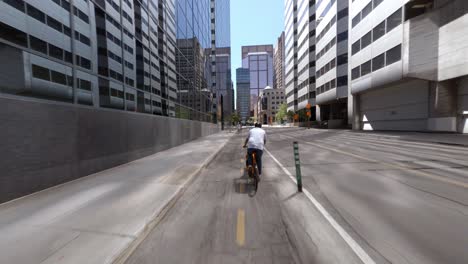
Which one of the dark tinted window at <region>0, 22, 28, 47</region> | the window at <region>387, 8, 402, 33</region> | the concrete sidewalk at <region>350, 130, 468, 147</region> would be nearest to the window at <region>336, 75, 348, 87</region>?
the window at <region>387, 8, 402, 33</region>

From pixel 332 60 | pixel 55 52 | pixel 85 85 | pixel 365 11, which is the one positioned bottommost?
pixel 85 85

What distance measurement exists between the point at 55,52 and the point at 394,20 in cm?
3371

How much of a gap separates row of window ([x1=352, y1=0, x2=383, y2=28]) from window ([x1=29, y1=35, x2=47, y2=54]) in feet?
121

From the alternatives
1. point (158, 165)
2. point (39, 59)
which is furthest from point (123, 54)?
point (158, 165)

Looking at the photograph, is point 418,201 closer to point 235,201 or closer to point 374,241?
point 374,241

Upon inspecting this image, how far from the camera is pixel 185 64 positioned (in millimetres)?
22453

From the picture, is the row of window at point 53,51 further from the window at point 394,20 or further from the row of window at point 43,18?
the window at point 394,20

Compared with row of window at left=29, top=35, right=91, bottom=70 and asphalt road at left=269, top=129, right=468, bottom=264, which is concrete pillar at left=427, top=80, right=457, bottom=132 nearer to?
asphalt road at left=269, top=129, right=468, bottom=264

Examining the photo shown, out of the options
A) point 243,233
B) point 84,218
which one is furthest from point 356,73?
point 84,218

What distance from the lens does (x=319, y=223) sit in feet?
12.4

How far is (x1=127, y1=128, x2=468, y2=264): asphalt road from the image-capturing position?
9.48 ft

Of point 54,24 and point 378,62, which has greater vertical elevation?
point 378,62

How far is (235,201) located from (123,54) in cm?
987

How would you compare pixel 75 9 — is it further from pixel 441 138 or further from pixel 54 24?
pixel 441 138
